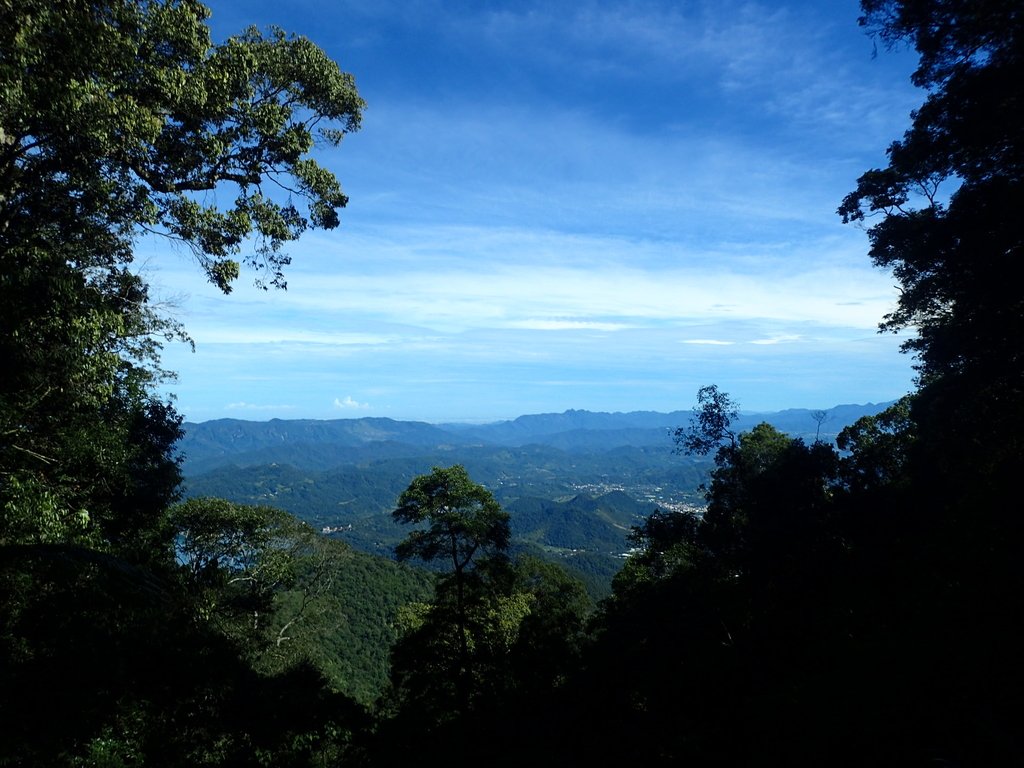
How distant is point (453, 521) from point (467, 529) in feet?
1.76

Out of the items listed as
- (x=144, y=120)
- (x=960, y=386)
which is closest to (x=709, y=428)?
(x=960, y=386)

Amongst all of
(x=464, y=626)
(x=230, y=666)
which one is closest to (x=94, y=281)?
(x=230, y=666)

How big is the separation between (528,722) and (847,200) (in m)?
20.6

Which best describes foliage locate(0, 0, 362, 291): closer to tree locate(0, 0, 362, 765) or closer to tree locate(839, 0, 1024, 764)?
tree locate(0, 0, 362, 765)

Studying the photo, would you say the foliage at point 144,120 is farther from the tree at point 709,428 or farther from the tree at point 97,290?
the tree at point 709,428

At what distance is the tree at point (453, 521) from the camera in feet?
51.5

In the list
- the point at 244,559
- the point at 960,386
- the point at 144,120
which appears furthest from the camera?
the point at 244,559

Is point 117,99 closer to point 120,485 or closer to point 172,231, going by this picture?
point 172,231

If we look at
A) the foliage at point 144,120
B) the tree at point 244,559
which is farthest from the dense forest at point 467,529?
the tree at point 244,559

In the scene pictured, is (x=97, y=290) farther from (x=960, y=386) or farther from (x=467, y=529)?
(x=960, y=386)

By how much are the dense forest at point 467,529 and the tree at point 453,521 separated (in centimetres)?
10

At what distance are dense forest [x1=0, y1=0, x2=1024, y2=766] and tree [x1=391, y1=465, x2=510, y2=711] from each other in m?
0.10

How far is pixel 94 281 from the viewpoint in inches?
475

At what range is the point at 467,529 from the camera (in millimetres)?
15750
